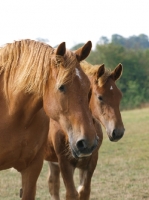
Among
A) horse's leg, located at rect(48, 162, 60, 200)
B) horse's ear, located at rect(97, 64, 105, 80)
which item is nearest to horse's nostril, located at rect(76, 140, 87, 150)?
horse's ear, located at rect(97, 64, 105, 80)

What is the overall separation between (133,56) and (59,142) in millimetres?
41540

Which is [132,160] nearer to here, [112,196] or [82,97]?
[112,196]

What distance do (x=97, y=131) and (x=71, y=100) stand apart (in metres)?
2.30

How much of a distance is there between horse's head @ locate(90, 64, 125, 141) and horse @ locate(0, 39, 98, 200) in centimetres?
163

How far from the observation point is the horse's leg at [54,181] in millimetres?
7093

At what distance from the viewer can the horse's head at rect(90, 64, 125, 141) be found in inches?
248

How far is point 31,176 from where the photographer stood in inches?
188

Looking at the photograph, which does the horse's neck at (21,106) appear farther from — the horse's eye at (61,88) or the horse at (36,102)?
the horse's eye at (61,88)

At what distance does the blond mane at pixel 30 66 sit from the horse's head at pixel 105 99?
197cm

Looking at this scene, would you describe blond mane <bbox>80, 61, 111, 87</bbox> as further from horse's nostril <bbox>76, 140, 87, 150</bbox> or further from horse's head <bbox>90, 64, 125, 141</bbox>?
horse's nostril <bbox>76, 140, 87, 150</bbox>

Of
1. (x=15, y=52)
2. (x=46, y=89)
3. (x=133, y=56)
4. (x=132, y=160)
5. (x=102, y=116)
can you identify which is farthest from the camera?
(x=133, y=56)

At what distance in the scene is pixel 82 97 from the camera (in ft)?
Result: 13.1

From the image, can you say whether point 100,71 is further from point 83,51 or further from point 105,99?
point 83,51

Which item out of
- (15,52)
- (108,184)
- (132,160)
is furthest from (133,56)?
(15,52)
